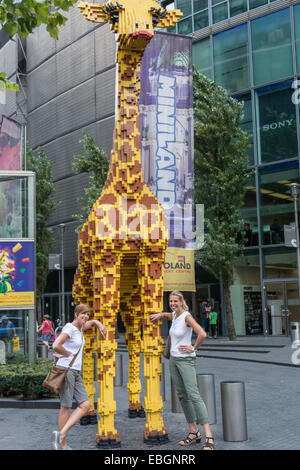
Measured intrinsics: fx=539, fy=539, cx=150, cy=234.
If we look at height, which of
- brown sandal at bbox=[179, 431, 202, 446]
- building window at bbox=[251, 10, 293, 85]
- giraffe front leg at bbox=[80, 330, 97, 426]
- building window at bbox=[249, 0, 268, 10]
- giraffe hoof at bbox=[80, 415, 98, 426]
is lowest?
giraffe hoof at bbox=[80, 415, 98, 426]

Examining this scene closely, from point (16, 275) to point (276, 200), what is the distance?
53.4 ft

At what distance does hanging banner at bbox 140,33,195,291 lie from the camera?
56.4 ft

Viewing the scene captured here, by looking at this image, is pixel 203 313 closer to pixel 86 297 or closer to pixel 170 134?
pixel 170 134

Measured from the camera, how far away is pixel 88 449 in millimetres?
6504

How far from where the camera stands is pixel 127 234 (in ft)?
22.6

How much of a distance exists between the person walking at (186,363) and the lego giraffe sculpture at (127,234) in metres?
0.24

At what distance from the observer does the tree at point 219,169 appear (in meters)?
22.5

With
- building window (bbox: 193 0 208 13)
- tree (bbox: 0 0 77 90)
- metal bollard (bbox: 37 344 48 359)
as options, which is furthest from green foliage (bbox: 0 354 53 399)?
building window (bbox: 193 0 208 13)

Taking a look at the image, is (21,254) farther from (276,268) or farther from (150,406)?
(276,268)

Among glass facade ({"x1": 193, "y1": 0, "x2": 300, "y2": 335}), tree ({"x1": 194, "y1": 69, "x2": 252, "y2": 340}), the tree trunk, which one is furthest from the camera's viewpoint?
glass facade ({"x1": 193, "y1": 0, "x2": 300, "y2": 335})

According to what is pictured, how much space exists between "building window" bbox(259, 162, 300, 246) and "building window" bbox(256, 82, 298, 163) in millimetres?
583

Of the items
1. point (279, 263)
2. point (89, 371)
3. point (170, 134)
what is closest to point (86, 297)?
point (89, 371)

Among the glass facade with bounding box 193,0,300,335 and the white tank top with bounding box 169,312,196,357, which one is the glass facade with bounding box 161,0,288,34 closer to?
the glass facade with bounding box 193,0,300,335

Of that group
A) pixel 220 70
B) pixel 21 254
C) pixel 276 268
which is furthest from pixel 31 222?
pixel 220 70
